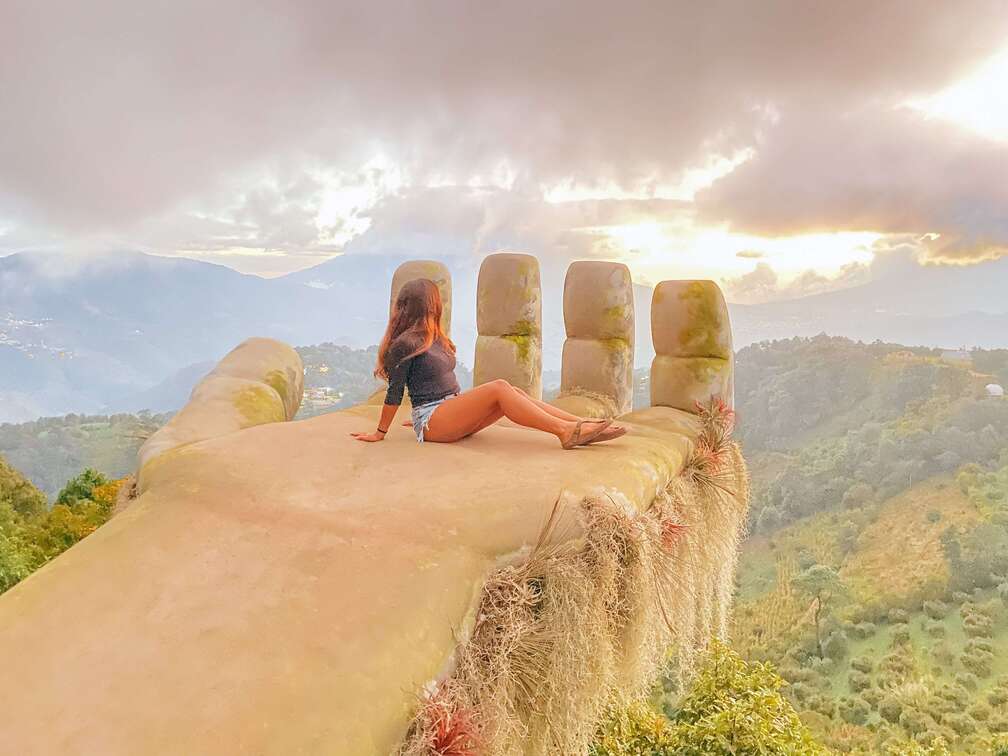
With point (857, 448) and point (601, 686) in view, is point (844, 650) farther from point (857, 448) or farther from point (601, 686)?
point (601, 686)

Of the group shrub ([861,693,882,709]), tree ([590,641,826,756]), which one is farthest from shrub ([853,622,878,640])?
tree ([590,641,826,756])

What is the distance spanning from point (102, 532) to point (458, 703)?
5.55 feet

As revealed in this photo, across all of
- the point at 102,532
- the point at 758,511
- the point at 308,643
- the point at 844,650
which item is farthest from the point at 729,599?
the point at 758,511

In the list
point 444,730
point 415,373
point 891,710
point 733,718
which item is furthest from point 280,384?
point 891,710

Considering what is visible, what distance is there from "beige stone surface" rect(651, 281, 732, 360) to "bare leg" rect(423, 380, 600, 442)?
5.72ft

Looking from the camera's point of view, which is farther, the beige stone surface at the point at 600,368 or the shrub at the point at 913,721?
the shrub at the point at 913,721

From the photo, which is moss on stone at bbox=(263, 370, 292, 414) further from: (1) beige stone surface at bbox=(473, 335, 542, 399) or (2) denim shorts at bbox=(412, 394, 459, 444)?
(1) beige stone surface at bbox=(473, 335, 542, 399)

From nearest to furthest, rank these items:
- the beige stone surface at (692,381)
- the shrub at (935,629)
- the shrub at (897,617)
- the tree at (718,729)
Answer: the beige stone surface at (692,381)
the tree at (718,729)
the shrub at (935,629)
the shrub at (897,617)

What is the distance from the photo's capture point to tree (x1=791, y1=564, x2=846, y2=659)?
3394cm

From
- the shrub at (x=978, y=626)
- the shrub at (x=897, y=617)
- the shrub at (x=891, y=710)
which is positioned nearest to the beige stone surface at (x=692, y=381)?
the shrub at (x=891, y=710)

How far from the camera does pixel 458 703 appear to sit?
184 cm

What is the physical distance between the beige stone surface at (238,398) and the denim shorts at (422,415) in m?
1.15

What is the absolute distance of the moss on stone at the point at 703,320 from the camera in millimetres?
4828

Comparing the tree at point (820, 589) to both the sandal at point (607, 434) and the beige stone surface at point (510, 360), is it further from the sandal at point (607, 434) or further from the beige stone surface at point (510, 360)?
the sandal at point (607, 434)
